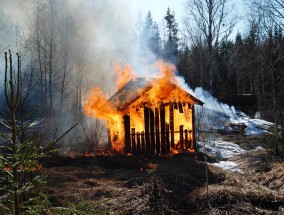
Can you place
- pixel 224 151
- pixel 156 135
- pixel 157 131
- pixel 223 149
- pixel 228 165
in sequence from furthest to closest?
pixel 223 149
pixel 224 151
pixel 157 131
pixel 156 135
pixel 228 165

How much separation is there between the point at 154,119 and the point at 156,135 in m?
0.83

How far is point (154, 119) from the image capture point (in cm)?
1622

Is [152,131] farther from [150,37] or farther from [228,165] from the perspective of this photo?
[150,37]

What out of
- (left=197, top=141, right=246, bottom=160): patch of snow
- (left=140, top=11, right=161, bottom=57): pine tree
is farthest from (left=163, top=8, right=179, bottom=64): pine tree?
(left=197, top=141, right=246, bottom=160): patch of snow

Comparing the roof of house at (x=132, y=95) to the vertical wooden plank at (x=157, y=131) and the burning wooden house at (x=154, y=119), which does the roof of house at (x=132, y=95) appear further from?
the vertical wooden plank at (x=157, y=131)

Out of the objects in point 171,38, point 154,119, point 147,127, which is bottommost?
point 147,127

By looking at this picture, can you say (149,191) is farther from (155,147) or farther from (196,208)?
(155,147)

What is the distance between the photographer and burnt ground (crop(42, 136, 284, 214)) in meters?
8.24

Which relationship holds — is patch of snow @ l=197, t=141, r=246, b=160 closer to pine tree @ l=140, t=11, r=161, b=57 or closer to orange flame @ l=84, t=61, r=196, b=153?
orange flame @ l=84, t=61, r=196, b=153

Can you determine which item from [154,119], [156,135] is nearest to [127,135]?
[156,135]

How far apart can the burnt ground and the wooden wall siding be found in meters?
1.13

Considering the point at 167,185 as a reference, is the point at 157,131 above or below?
above

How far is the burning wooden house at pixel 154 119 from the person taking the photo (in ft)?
51.6

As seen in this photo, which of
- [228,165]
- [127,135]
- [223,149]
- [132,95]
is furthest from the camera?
[223,149]
